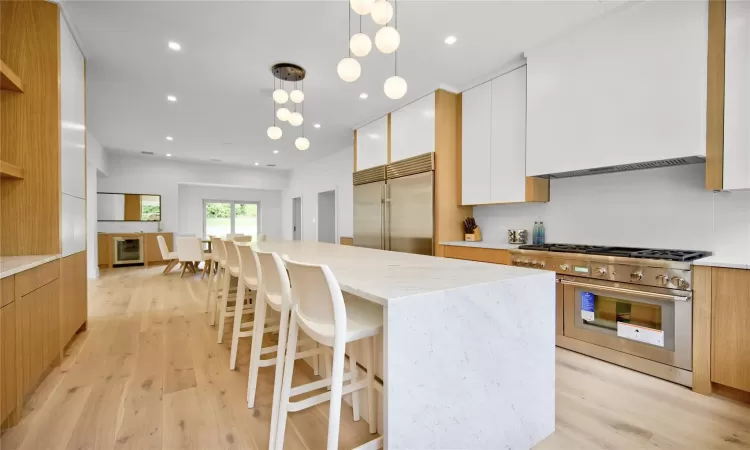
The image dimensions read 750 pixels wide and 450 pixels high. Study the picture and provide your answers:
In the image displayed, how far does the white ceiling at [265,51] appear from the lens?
2492 millimetres

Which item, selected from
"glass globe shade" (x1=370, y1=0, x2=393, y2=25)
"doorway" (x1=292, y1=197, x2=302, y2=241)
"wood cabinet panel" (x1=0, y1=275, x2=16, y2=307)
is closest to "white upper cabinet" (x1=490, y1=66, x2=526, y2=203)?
"glass globe shade" (x1=370, y1=0, x2=393, y2=25)

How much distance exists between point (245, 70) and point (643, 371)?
433 cm

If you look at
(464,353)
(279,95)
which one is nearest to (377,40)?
(279,95)

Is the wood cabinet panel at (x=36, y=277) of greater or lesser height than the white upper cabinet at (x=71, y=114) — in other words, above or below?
below

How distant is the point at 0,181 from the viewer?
224cm

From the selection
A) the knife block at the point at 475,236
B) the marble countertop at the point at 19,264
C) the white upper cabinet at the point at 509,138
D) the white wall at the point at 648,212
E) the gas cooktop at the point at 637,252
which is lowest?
the marble countertop at the point at 19,264

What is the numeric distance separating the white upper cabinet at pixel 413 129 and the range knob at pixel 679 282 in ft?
8.15

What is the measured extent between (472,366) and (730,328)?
1.82 m

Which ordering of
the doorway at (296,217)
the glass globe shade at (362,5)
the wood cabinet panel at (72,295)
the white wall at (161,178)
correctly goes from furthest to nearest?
the doorway at (296,217) → the white wall at (161,178) → the wood cabinet panel at (72,295) → the glass globe shade at (362,5)

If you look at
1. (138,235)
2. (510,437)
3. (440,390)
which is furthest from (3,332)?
(138,235)

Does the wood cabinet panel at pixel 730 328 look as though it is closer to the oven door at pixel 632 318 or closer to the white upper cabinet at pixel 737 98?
the oven door at pixel 632 318

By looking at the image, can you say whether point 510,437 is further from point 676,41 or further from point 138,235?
point 138,235

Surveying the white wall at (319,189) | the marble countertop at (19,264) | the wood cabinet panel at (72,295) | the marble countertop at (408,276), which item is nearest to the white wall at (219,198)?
the white wall at (319,189)

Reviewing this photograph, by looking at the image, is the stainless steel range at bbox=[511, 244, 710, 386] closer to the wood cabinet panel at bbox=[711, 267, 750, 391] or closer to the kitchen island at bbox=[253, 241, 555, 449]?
the wood cabinet panel at bbox=[711, 267, 750, 391]
